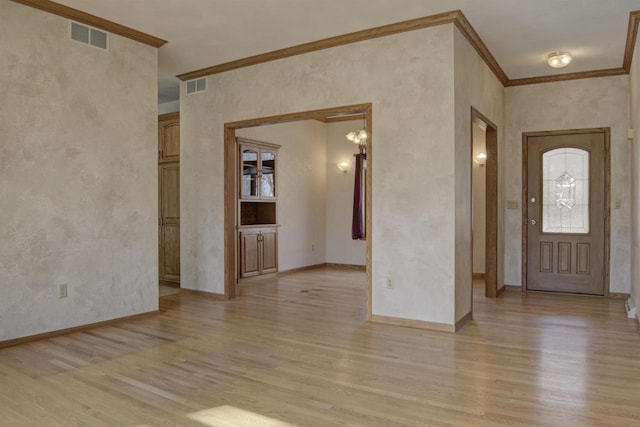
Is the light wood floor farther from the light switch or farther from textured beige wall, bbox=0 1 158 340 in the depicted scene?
the light switch

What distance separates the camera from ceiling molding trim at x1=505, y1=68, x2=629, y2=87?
6.13m

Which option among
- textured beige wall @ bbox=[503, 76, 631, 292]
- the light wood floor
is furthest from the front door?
the light wood floor

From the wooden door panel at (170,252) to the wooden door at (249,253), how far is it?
38.5 inches

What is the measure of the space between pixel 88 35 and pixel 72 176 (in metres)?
1.42

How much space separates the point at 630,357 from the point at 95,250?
4.88 m

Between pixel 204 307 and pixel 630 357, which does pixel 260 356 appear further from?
pixel 630 357

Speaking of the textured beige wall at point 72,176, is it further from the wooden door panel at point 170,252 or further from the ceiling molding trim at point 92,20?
the wooden door panel at point 170,252

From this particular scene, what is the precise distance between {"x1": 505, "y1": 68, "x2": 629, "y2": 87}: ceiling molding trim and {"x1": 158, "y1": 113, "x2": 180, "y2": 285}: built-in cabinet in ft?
16.7

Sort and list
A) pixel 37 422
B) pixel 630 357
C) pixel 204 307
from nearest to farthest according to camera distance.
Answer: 1. pixel 37 422
2. pixel 630 357
3. pixel 204 307

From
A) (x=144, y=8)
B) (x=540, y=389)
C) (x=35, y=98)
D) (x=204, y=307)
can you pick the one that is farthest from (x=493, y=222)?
(x=35, y=98)

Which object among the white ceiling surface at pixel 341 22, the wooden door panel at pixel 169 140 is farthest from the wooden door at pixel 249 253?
the white ceiling surface at pixel 341 22

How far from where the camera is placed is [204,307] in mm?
5547

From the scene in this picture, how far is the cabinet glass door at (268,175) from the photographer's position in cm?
786

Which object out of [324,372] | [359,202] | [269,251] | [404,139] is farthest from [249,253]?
[324,372]
